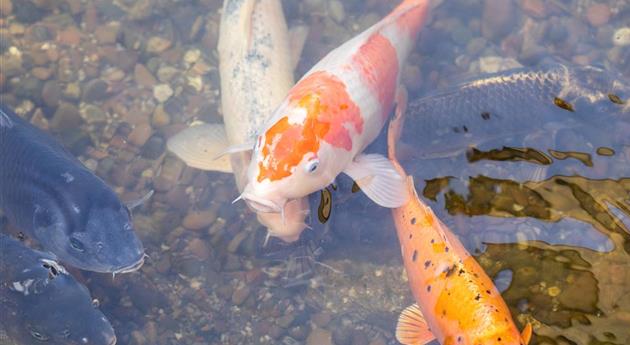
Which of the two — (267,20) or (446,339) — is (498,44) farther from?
(446,339)

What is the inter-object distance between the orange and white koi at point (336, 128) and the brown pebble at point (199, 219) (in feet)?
3.70

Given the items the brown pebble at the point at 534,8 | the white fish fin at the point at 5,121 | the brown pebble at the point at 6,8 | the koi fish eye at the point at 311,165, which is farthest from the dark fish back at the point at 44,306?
the brown pebble at the point at 534,8

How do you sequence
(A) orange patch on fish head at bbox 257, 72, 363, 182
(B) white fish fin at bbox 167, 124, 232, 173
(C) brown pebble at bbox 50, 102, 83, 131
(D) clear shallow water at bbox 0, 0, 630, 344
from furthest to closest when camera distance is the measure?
(C) brown pebble at bbox 50, 102, 83, 131 → (B) white fish fin at bbox 167, 124, 232, 173 → (D) clear shallow water at bbox 0, 0, 630, 344 → (A) orange patch on fish head at bbox 257, 72, 363, 182

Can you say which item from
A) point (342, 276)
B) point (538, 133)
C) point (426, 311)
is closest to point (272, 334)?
point (342, 276)

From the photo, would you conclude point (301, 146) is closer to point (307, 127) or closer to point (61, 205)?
point (307, 127)

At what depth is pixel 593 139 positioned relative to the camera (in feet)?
15.4

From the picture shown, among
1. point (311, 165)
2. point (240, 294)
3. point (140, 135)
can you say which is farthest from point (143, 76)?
point (311, 165)

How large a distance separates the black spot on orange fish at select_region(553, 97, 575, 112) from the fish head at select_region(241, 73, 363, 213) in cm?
174

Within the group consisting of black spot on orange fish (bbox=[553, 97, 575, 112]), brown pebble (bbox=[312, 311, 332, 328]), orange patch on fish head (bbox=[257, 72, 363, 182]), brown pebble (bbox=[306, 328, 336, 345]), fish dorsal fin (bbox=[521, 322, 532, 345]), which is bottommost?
brown pebble (bbox=[306, 328, 336, 345])

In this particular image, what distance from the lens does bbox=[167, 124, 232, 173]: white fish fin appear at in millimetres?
4961

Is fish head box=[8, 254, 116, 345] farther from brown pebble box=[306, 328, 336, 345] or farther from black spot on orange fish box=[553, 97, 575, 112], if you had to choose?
black spot on orange fish box=[553, 97, 575, 112]

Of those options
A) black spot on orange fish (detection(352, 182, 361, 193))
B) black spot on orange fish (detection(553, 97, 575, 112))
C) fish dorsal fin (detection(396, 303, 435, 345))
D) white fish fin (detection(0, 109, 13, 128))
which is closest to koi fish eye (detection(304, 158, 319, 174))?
black spot on orange fish (detection(352, 182, 361, 193))

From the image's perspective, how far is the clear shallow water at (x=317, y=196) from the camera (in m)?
3.95

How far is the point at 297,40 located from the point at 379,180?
6.45 feet
